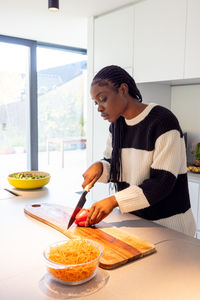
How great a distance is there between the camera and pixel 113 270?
2.99ft

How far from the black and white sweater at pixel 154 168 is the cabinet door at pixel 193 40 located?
3.87ft

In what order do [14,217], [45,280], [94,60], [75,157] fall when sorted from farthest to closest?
1. [75,157]
2. [94,60]
3. [14,217]
4. [45,280]

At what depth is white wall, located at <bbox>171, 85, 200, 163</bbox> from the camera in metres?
2.92

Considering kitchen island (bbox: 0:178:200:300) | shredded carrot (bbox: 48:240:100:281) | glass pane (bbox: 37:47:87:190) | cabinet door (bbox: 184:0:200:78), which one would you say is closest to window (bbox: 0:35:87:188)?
glass pane (bbox: 37:47:87:190)

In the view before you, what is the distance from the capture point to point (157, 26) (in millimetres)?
2625

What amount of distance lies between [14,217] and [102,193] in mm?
2059

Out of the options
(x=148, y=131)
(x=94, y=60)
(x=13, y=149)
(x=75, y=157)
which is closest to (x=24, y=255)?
(x=148, y=131)

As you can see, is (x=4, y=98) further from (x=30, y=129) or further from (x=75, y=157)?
(x=75, y=157)

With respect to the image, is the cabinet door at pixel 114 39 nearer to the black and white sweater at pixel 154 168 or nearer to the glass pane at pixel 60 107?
the glass pane at pixel 60 107

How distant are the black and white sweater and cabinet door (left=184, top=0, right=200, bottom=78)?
1180mm

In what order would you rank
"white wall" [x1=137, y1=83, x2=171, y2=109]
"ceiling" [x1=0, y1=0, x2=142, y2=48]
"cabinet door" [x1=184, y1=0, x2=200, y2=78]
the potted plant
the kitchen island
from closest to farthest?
1. the kitchen island
2. "cabinet door" [x1=184, y1=0, x2=200, y2=78]
3. the potted plant
4. "ceiling" [x1=0, y1=0, x2=142, y2=48]
5. "white wall" [x1=137, y1=83, x2=171, y2=109]

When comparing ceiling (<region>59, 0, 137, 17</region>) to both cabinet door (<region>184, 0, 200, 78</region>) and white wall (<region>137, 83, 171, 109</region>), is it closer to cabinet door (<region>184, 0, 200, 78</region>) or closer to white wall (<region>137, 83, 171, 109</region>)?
cabinet door (<region>184, 0, 200, 78</region>)

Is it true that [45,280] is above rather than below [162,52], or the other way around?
below

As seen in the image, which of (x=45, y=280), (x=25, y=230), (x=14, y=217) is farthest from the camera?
(x=14, y=217)
